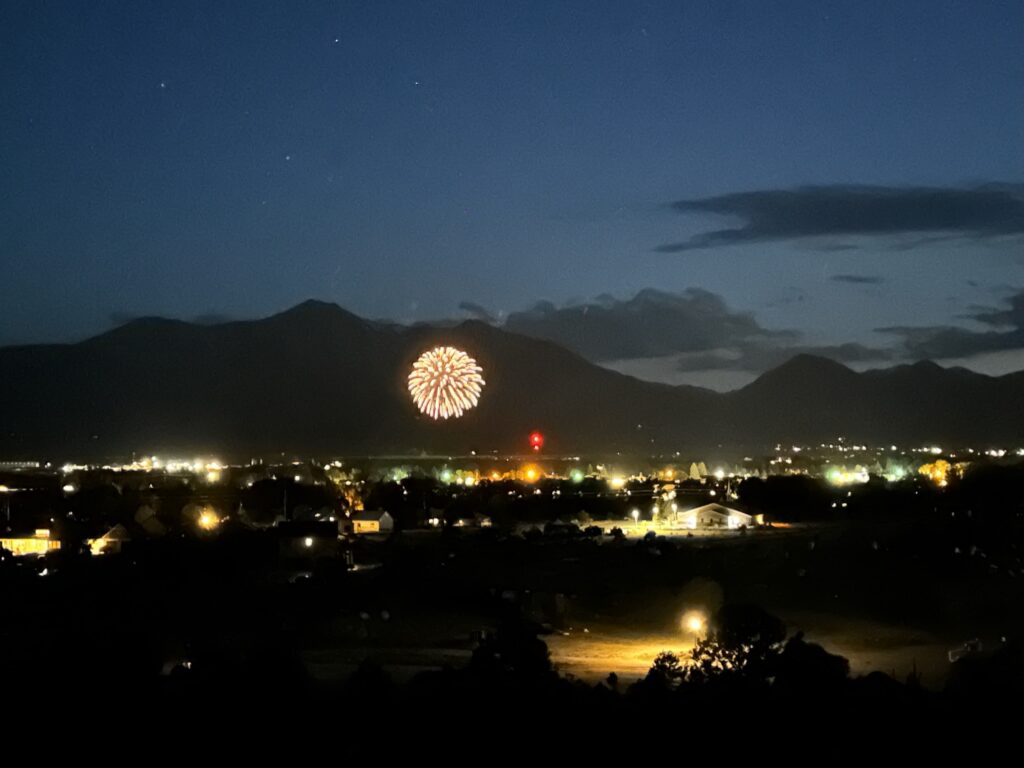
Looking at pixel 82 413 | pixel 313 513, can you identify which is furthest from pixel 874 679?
pixel 82 413

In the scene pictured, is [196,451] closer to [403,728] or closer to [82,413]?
[82,413]

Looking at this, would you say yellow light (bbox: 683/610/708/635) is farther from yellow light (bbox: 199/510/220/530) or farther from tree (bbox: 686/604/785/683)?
yellow light (bbox: 199/510/220/530)

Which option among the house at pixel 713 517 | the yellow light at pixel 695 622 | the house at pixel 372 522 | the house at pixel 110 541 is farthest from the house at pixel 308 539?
the house at pixel 713 517

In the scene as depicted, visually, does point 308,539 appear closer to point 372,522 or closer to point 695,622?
point 372,522

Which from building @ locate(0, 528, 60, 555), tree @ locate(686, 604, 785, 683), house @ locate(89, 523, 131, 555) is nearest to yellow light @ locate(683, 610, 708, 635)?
tree @ locate(686, 604, 785, 683)

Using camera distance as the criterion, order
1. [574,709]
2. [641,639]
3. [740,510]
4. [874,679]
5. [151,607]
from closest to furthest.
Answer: [574,709]
[874,679]
[641,639]
[151,607]
[740,510]

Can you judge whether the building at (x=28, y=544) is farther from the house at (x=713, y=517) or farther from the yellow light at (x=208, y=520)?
the house at (x=713, y=517)

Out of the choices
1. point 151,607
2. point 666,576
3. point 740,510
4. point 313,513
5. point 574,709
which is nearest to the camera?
point 574,709
